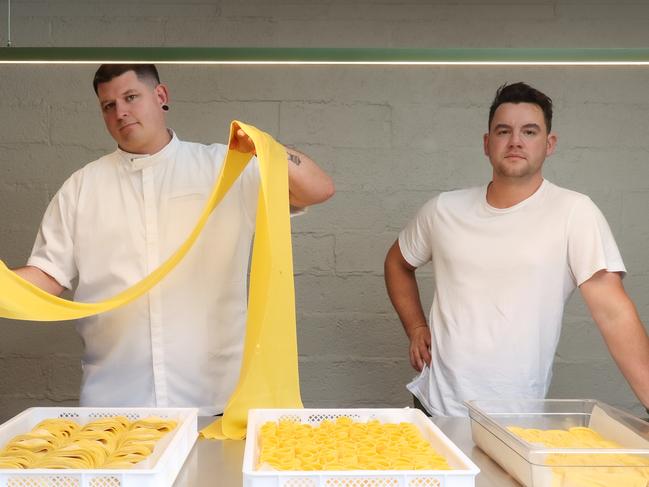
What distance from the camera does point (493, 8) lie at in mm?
3066

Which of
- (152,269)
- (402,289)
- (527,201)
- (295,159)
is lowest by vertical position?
(402,289)

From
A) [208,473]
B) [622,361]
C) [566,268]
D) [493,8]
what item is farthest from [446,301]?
[493,8]

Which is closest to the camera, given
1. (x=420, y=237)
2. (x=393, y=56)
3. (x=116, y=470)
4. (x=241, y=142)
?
(x=116, y=470)

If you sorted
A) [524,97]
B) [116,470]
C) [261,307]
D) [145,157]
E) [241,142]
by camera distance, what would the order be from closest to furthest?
[116,470] → [261,307] → [241,142] → [145,157] → [524,97]

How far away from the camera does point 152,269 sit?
212cm

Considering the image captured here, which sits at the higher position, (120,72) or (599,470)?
(120,72)

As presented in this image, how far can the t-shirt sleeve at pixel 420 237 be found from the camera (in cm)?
245

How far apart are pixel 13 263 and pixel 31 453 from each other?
200 centimetres

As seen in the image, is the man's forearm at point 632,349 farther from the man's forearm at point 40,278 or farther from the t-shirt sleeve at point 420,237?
the man's forearm at point 40,278

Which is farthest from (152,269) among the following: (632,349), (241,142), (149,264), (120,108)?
(632,349)

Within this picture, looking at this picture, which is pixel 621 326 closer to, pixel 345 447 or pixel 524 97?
pixel 524 97

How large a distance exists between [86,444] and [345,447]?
421 mm

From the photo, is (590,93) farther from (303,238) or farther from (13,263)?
(13,263)

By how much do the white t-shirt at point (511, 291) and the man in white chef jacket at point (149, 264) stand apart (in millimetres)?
609
